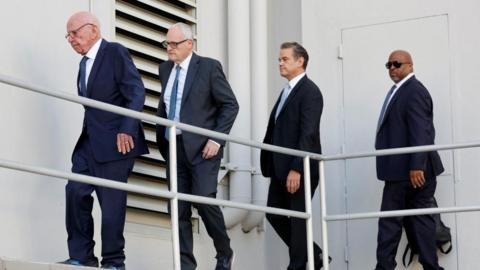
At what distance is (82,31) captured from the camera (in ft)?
29.5

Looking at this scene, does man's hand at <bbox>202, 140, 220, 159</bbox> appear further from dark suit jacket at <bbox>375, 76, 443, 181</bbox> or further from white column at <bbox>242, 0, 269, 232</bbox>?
white column at <bbox>242, 0, 269, 232</bbox>

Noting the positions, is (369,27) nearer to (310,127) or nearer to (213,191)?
(310,127)

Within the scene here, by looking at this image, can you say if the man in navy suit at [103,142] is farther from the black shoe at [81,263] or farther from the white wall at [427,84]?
the white wall at [427,84]

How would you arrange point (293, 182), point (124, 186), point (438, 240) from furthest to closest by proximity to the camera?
point (438, 240)
point (293, 182)
point (124, 186)

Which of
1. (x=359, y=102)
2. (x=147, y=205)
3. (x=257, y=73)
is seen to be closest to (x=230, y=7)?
(x=257, y=73)

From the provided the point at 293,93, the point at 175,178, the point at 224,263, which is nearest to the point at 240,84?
the point at 293,93

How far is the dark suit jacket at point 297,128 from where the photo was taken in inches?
394

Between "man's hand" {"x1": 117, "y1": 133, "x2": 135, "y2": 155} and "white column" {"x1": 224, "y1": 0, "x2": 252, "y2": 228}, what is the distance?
7.91ft

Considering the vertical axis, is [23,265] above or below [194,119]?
below

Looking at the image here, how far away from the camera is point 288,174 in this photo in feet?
32.7

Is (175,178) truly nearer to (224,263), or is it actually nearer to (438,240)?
(224,263)

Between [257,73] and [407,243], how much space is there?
1.91 metres

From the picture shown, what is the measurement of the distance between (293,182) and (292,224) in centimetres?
35

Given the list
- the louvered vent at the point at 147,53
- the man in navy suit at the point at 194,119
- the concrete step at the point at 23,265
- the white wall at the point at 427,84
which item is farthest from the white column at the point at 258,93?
the concrete step at the point at 23,265
